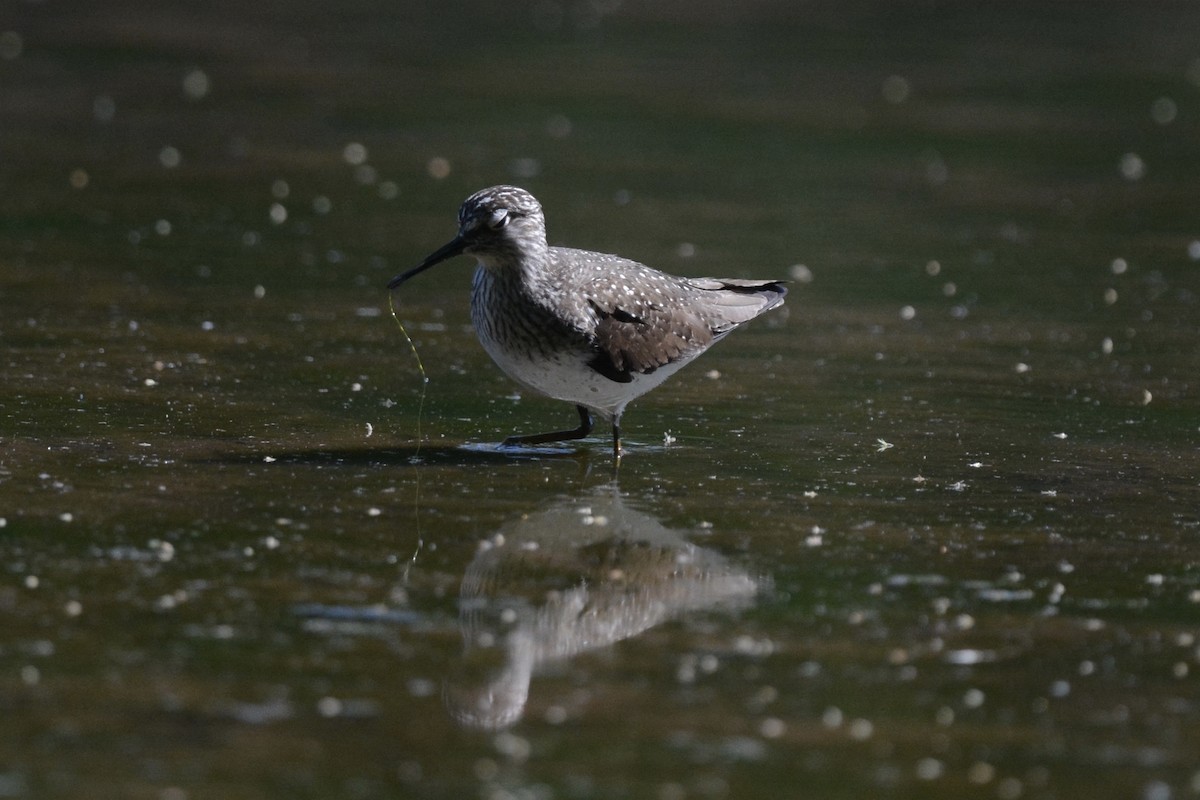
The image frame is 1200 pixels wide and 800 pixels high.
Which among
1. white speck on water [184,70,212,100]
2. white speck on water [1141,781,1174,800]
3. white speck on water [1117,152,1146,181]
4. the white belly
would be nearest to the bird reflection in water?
the white belly

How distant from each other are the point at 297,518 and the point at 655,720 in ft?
7.53

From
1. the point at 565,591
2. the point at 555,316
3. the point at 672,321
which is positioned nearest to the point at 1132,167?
the point at 672,321

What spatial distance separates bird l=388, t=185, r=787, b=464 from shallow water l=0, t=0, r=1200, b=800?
370mm

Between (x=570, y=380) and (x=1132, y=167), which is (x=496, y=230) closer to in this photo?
(x=570, y=380)

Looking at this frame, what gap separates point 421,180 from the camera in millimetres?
14266

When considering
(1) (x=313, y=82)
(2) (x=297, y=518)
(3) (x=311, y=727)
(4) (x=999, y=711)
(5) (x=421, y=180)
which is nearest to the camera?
(3) (x=311, y=727)

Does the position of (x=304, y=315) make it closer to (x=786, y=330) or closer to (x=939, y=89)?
(x=786, y=330)

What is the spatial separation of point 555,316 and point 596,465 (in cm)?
74

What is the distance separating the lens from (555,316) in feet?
25.7

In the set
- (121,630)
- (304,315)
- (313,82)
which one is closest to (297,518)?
(121,630)

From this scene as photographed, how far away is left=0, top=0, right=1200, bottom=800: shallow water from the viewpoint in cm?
496

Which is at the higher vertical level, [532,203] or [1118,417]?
[532,203]

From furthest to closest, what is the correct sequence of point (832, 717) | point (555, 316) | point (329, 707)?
point (555, 316), point (832, 717), point (329, 707)

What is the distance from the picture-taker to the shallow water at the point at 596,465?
496 cm
